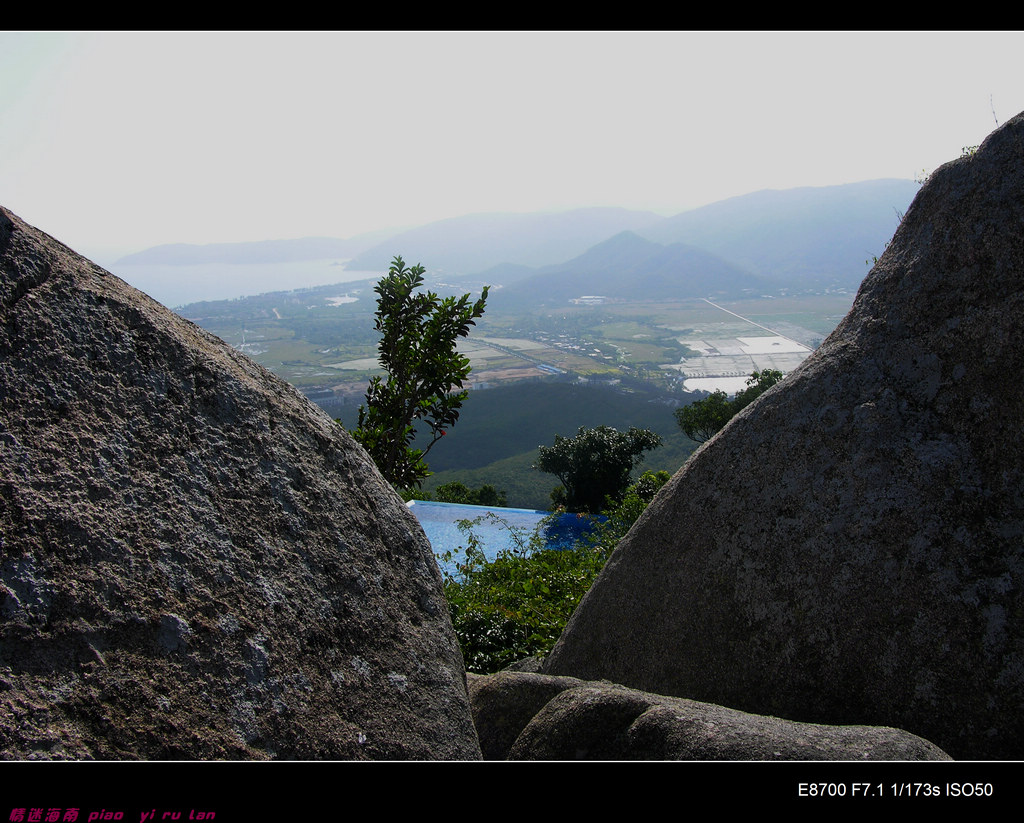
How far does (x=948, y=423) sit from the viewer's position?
11.3ft

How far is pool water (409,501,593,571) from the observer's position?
1859 centimetres

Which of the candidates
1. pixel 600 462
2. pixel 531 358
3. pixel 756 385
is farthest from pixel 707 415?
pixel 531 358

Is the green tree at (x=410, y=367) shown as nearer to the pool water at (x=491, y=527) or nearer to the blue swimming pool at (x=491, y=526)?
the pool water at (x=491, y=527)

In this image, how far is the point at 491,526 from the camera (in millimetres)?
20719

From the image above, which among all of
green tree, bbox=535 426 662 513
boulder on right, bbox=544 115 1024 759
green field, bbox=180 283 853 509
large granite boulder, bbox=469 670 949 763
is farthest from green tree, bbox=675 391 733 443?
large granite boulder, bbox=469 670 949 763

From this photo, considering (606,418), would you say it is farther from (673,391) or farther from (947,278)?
(947,278)

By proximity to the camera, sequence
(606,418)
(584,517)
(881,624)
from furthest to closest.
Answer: (606,418)
(584,517)
(881,624)

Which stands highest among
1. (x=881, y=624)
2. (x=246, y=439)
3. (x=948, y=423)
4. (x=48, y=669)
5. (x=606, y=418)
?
(x=246, y=439)

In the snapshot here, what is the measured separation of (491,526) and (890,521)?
58.4 ft

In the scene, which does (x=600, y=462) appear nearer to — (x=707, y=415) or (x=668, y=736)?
(x=707, y=415)

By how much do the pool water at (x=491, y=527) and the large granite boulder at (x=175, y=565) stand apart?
1373 centimetres

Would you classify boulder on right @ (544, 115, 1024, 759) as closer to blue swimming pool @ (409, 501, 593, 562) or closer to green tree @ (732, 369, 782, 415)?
blue swimming pool @ (409, 501, 593, 562)
